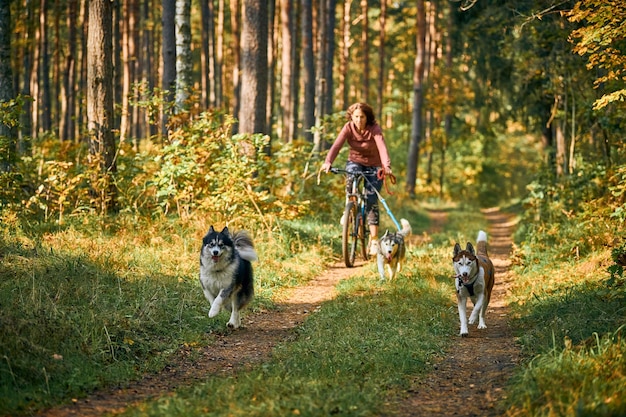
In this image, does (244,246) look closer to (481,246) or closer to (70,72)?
(481,246)

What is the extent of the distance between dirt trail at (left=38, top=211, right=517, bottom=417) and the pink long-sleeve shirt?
3.00 m

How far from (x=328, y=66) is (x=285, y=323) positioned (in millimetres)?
20762

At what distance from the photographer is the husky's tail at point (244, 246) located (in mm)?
8789

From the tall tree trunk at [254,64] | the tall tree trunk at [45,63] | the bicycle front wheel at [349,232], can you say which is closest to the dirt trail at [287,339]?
the bicycle front wheel at [349,232]

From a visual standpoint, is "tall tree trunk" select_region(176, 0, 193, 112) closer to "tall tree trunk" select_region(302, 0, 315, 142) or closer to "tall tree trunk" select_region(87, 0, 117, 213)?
"tall tree trunk" select_region(87, 0, 117, 213)

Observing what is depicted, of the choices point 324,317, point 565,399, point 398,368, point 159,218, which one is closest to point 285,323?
point 324,317

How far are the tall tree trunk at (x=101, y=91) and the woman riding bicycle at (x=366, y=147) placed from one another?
4.14 metres

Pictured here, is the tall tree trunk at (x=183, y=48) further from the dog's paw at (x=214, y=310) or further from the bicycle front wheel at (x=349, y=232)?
the dog's paw at (x=214, y=310)

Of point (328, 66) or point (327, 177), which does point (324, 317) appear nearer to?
point (327, 177)

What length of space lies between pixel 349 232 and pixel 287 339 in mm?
5306

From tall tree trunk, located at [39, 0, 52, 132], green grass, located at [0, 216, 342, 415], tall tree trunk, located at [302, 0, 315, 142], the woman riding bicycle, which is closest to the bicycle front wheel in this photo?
the woman riding bicycle

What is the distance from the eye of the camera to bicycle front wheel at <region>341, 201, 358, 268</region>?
12812 millimetres

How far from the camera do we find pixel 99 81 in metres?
13.4

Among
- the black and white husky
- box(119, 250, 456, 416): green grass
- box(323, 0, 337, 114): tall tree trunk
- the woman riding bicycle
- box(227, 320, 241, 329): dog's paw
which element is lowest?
box(227, 320, 241, 329): dog's paw
